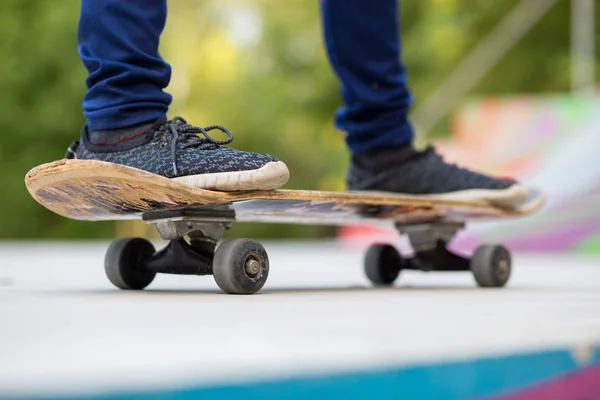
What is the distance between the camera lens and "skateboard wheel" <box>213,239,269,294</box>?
146cm

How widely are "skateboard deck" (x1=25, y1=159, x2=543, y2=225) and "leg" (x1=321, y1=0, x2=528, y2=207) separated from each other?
89mm

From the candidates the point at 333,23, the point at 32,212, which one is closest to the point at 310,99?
the point at 32,212

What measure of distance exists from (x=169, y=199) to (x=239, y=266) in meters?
0.16

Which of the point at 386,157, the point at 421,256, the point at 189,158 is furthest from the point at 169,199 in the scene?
the point at 421,256

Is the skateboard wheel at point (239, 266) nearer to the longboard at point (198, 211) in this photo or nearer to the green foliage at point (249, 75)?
the longboard at point (198, 211)

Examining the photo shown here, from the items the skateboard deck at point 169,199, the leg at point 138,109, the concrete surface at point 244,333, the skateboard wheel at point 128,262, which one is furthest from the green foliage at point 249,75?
the concrete surface at point 244,333

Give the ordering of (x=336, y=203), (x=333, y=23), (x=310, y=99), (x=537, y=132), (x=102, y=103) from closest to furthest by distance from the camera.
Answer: (x=102, y=103) < (x=336, y=203) < (x=333, y=23) < (x=537, y=132) < (x=310, y=99)

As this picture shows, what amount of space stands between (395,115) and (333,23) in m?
0.26

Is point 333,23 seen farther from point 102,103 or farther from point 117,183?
point 117,183

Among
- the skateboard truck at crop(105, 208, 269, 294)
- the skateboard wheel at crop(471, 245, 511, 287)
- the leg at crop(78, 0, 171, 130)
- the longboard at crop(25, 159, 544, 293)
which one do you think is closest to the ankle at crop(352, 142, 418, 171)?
the longboard at crop(25, 159, 544, 293)

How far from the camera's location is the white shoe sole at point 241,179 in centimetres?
144

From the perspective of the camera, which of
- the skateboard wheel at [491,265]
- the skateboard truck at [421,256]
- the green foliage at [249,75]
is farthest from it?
the green foliage at [249,75]

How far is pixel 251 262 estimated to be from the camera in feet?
4.89

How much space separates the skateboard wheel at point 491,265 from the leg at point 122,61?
0.82 meters
